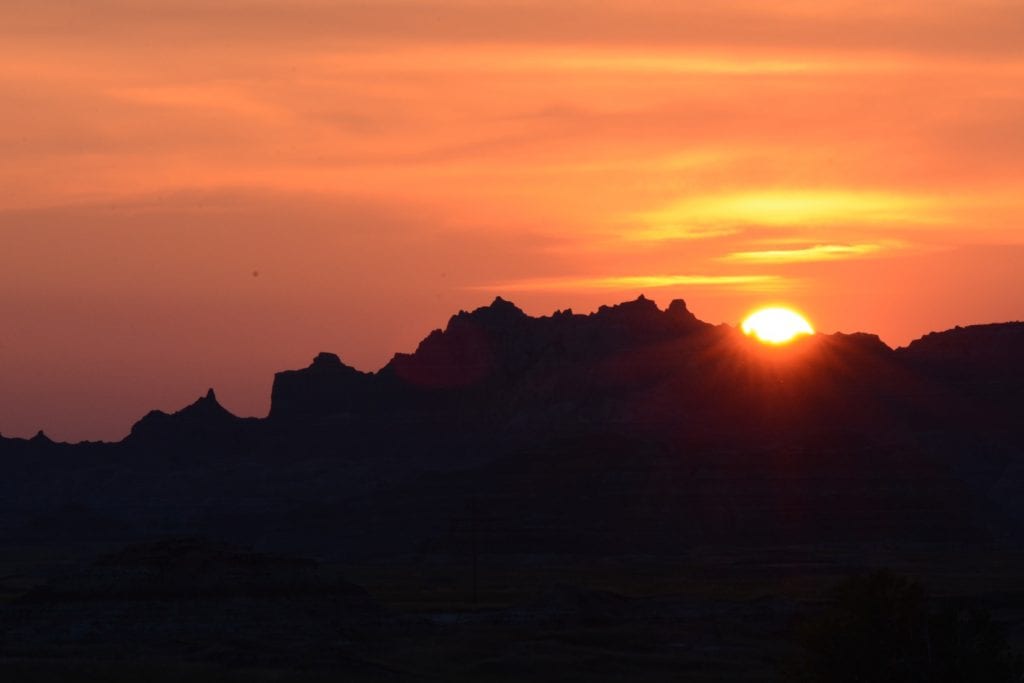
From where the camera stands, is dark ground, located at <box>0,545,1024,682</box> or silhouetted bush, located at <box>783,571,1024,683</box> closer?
silhouetted bush, located at <box>783,571,1024,683</box>

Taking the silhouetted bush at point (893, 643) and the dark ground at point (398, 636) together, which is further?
the dark ground at point (398, 636)

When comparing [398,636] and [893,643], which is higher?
[893,643]

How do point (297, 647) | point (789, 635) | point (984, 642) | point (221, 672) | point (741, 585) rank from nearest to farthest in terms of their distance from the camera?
point (984, 642), point (221, 672), point (297, 647), point (789, 635), point (741, 585)

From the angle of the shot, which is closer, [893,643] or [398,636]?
[893,643]

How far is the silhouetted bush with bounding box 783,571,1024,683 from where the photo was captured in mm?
61000

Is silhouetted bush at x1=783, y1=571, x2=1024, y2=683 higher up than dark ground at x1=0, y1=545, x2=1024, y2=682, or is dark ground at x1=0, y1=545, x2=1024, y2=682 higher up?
silhouetted bush at x1=783, y1=571, x2=1024, y2=683

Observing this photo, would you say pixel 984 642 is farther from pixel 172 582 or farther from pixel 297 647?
pixel 172 582

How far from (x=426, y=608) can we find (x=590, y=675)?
152 feet

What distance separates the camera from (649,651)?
111062 mm

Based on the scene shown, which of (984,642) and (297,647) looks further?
(297,647)

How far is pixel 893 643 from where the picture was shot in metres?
61.6

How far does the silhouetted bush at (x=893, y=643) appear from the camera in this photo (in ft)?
200

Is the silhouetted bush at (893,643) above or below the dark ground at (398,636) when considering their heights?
above

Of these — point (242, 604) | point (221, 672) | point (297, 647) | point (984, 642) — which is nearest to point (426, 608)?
point (242, 604)
